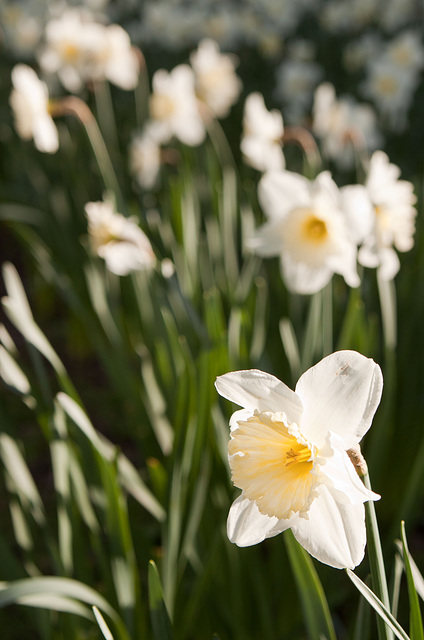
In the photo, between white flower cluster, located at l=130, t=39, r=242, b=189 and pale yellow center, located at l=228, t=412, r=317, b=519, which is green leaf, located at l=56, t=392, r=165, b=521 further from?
white flower cluster, located at l=130, t=39, r=242, b=189

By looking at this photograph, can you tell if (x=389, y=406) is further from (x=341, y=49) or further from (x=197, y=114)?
(x=341, y=49)

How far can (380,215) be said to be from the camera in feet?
4.56

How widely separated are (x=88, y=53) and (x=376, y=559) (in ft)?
7.31

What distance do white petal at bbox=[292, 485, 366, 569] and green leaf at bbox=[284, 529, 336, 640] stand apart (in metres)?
0.19

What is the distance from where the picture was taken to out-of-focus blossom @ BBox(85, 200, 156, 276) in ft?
5.07

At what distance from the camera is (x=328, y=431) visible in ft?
2.17

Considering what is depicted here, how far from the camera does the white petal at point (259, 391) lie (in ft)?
2.23

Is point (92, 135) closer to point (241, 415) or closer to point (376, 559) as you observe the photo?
point (241, 415)

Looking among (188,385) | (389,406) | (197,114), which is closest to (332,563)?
(188,385)

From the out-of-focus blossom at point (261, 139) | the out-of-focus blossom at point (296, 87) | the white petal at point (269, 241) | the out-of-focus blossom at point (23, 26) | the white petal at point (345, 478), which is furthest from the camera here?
the out-of-focus blossom at point (23, 26)

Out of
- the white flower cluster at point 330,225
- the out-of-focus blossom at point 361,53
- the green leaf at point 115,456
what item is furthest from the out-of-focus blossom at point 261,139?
the out-of-focus blossom at point 361,53

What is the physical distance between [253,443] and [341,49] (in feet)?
15.4

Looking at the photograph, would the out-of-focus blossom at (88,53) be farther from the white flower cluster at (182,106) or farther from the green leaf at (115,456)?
the green leaf at (115,456)

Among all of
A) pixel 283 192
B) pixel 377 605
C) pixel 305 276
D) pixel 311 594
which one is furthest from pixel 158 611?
pixel 283 192
